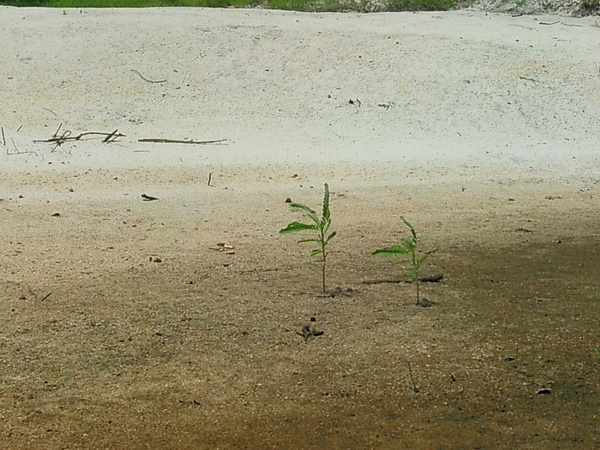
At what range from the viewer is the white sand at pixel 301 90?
9273 mm

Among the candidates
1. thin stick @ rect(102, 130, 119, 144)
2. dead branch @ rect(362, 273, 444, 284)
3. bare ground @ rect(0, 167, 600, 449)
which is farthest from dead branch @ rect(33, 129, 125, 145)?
dead branch @ rect(362, 273, 444, 284)

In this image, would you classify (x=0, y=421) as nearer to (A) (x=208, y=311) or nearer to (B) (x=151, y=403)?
(B) (x=151, y=403)

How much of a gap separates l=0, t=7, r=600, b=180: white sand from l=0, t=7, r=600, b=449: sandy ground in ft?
0.13

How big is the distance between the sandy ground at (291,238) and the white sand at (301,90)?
0.04 m

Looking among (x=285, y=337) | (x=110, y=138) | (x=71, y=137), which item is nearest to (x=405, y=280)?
(x=285, y=337)

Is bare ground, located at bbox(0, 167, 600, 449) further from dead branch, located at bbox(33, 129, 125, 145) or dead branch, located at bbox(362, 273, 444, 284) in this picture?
dead branch, located at bbox(33, 129, 125, 145)

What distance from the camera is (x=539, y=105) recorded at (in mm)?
10867

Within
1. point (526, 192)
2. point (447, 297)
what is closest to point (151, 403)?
point (447, 297)

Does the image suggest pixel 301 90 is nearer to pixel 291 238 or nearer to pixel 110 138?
pixel 110 138

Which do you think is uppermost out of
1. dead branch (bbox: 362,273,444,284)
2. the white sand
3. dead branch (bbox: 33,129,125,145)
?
dead branch (bbox: 362,273,444,284)

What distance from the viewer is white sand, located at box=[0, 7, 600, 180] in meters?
9.27

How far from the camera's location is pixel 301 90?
11.1 meters

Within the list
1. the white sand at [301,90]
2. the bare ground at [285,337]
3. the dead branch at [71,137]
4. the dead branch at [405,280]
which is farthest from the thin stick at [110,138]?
the dead branch at [405,280]

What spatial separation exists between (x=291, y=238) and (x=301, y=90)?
5.49 meters
